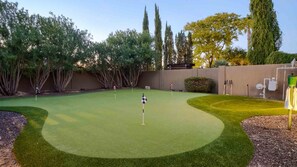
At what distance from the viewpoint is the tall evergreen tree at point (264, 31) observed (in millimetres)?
12992

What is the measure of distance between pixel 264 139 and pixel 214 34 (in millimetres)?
19694

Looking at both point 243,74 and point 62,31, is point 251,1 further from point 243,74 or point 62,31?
point 62,31

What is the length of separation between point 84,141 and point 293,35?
18965 mm

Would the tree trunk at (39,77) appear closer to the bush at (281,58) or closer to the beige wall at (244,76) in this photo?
the beige wall at (244,76)

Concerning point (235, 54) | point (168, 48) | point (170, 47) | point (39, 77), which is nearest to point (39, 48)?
point (39, 77)

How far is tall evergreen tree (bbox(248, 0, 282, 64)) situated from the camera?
42.6 feet

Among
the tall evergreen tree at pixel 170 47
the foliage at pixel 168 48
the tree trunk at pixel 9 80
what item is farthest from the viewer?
the tall evergreen tree at pixel 170 47

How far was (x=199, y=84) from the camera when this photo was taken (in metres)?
12.6

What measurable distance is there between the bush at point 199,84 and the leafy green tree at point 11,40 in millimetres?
9865

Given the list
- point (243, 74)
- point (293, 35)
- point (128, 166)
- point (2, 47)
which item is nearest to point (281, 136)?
point (128, 166)

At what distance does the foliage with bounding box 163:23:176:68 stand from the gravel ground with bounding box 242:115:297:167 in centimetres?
2112

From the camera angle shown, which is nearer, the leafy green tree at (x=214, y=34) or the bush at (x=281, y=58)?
the bush at (x=281, y=58)

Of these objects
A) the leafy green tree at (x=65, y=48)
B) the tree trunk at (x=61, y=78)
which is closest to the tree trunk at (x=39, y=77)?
the leafy green tree at (x=65, y=48)

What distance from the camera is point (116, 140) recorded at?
3291mm
